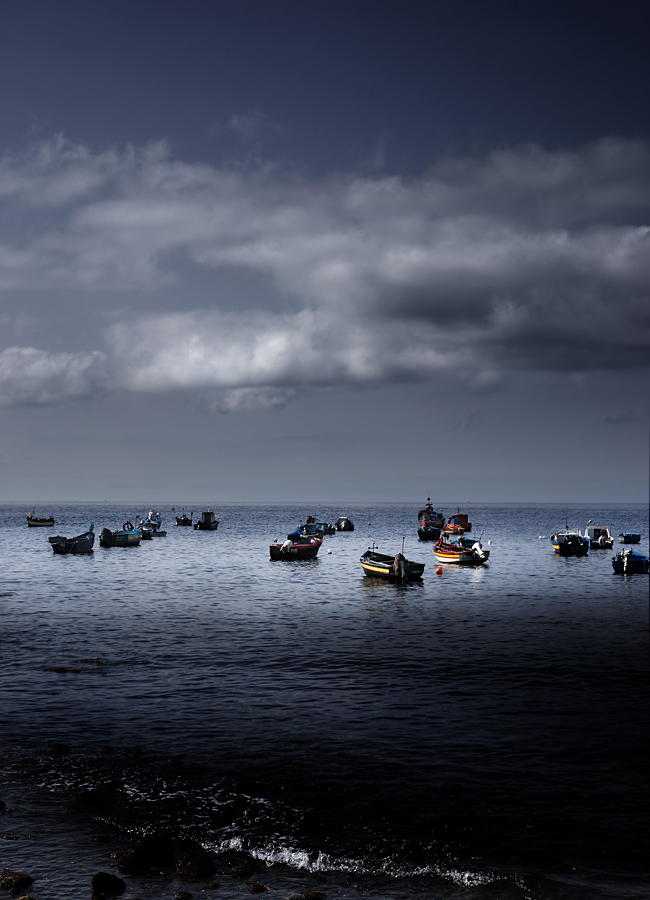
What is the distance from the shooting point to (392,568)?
6912 centimetres

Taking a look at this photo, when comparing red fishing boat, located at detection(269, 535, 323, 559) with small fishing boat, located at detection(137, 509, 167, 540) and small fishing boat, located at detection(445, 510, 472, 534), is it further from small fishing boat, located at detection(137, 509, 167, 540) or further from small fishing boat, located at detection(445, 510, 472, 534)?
small fishing boat, located at detection(137, 509, 167, 540)

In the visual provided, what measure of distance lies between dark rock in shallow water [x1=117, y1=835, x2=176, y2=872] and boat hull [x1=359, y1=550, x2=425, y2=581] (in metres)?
55.9

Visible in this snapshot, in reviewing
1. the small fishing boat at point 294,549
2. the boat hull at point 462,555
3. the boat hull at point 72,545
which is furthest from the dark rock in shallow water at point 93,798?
the boat hull at point 72,545

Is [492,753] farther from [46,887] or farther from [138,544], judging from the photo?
[138,544]

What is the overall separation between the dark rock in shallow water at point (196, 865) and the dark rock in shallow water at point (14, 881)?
2865 mm

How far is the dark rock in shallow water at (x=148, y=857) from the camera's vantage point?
13602mm

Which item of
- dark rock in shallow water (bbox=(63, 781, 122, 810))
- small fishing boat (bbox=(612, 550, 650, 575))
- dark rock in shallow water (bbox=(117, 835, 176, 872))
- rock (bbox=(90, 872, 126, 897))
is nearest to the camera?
rock (bbox=(90, 872, 126, 897))

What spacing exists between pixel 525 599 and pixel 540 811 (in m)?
43.5

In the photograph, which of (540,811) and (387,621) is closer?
(540,811)

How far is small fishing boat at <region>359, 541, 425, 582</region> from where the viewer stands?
69188mm

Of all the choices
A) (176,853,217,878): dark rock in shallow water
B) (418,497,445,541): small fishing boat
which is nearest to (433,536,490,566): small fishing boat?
(418,497,445,541): small fishing boat

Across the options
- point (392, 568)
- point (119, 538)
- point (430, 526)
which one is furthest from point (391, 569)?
point (430, 526)

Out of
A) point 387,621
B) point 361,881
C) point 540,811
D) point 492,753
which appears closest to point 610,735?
point 492,753

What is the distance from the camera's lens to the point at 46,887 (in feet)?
41.4
